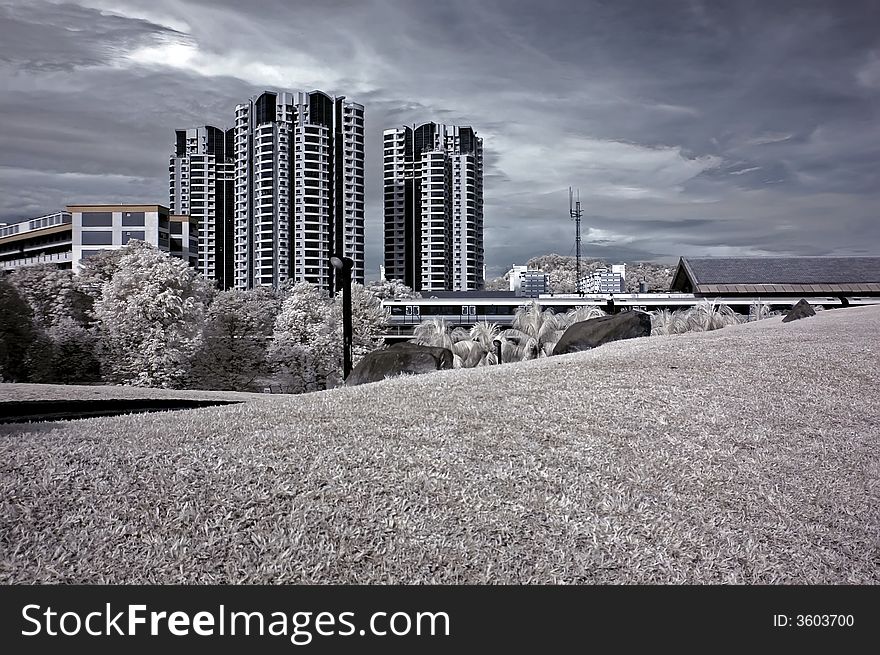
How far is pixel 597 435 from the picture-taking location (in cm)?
596

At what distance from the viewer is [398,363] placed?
12.7 metres

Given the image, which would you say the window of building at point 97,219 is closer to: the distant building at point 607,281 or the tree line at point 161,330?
the tree line at point 161,330

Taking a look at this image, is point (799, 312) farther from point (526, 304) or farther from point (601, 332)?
point (526, 304)

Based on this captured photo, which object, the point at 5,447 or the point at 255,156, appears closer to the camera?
the point at 5,447

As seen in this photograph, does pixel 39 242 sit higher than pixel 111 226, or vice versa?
pixel 111 226

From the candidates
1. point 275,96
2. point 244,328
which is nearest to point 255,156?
point 275,96

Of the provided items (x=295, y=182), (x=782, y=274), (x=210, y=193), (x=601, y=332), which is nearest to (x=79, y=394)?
(x=601, y=332)

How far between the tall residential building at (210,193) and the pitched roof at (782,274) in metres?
60.5

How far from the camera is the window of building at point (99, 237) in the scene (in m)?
67.2

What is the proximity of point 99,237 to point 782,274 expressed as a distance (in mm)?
60274

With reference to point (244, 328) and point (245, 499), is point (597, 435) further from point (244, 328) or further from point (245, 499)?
point (244, 328)

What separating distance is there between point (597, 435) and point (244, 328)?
26352 mm

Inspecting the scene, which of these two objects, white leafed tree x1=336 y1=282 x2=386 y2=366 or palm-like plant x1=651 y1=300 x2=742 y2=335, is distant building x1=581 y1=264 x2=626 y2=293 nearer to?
white leafed tree x1=336 y1=282 x2=386 y2=366

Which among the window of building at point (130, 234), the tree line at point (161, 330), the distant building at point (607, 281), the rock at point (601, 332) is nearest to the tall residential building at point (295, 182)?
the window of building at point (130, 234)
